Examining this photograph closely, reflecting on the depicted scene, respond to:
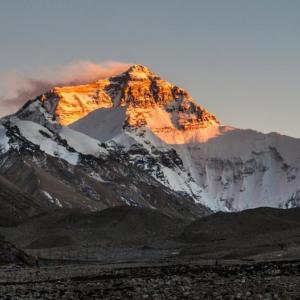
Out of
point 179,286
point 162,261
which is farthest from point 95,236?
point 179,286

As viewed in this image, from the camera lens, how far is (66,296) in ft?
159

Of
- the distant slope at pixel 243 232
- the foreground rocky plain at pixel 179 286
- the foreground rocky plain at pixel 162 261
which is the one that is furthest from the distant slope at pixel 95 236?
the foreground rocky plain at pixel 179 286

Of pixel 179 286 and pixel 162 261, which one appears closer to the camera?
pixel 179 286

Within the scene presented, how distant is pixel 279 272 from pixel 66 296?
17233 millimetres

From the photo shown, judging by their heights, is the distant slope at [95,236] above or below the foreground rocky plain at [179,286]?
above

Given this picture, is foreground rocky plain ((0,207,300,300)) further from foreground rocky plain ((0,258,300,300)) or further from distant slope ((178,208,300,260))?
distant slope ((178,208,300,260))

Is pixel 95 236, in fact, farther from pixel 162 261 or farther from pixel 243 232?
pixel 162 261

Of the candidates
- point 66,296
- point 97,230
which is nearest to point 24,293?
point 66,296

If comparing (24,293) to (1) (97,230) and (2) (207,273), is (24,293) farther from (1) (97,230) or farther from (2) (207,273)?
(1) (97,230)

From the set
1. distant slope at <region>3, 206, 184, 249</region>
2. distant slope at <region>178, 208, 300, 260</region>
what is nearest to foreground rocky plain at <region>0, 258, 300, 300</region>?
distant slope at <region>178, 208, 300, 260</region>

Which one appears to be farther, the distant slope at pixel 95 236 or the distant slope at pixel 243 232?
the distant slope at pixel 95 236

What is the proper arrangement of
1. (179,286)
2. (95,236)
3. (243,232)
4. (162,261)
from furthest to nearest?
(95,236)
(243,232)
(162,261)
(179,286)

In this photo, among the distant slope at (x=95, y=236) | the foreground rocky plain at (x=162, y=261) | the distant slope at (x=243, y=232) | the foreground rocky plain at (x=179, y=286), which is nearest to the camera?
the foreground rocky plain at (x=179, y=286)

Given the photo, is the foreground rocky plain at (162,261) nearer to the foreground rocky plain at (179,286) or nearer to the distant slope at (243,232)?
the foreground rocky plain at (179,286)
